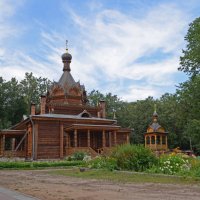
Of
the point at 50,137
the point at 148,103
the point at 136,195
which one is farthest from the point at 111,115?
the point at 136,195

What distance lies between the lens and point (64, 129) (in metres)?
34.8

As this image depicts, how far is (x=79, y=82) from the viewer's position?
1735 inches

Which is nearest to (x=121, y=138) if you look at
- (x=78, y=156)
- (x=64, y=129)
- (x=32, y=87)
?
(x=64, y=129)

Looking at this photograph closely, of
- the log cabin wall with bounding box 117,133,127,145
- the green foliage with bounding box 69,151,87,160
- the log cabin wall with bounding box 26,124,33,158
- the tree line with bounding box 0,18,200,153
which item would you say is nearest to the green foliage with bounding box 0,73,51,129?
the tree line with bounding box 0,18,200,153

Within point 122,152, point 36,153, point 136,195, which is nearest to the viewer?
Result: point 136,195

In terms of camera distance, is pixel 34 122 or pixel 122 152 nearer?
pixel 122 152

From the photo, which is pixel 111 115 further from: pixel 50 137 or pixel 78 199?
pixel 78 199

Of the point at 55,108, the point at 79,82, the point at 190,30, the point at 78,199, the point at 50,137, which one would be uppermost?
the point at 190,30

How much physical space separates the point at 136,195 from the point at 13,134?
31.5 meters

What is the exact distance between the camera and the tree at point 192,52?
105 feet

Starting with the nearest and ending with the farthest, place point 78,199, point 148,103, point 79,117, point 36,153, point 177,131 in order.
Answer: point 78,199 < point 36,153 < point 79,117 < point 177,131 < point 148,103

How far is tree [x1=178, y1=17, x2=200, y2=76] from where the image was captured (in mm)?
32062

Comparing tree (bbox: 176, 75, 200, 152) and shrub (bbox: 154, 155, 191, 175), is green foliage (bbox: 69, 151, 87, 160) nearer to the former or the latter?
tree (bbox: 176, 75, 200, 152)

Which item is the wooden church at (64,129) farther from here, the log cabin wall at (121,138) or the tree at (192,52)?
the tree at (192,52)
